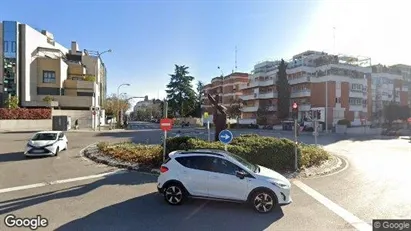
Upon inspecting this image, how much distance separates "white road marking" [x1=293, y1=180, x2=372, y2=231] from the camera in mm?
6867

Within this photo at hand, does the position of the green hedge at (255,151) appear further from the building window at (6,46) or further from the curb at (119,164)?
the building window at (6,46)

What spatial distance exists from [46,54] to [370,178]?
198 ft

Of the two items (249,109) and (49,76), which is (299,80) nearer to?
(249,109)

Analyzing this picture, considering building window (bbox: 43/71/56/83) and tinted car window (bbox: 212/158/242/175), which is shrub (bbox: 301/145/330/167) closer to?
tinted car window (bbox: 212/158/242/175)

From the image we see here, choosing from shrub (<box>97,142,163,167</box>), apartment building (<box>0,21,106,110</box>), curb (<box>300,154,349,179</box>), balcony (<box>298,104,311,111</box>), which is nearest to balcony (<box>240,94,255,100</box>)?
balcony (<box>298,104,311,111</box>)

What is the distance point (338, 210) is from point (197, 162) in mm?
3798

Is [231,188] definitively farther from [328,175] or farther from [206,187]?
[328,175]

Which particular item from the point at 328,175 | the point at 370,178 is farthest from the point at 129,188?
the point at 370,178

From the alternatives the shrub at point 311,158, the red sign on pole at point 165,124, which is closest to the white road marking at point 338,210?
the shrub at point 311,158

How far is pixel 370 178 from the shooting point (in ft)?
41.3

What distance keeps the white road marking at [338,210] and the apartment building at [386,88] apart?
67.0 m

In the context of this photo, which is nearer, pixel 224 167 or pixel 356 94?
pixel 224 167

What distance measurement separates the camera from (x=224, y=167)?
26.4 ft

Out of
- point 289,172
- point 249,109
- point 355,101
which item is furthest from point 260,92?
point 289,172
